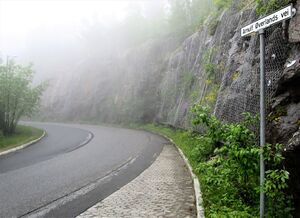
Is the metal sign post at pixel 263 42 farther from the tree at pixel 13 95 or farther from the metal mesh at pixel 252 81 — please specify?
the tree at pixel 13 95

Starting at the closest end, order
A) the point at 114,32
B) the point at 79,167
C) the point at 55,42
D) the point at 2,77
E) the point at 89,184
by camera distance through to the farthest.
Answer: the point at 89,184 → the point at 79,167 → the point at 2,77 → the point at 114,32 → the point at 55,42

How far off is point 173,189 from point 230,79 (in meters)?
4.73

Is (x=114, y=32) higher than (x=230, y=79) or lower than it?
higher

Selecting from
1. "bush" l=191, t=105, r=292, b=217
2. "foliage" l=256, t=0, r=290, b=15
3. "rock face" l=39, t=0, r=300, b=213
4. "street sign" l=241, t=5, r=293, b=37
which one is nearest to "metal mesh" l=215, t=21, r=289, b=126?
"rock face" l=39, t=0, r=300, b=213

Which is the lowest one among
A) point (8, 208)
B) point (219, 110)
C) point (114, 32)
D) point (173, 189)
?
point (8, 208)

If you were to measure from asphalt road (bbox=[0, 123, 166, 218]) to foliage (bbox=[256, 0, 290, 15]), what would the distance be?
6.43 meters

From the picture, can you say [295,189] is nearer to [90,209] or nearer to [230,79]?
[90,209]

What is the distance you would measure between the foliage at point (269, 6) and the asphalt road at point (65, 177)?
21.1 feet

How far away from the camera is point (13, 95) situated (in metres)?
25.8

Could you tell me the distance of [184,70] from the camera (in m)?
28.9

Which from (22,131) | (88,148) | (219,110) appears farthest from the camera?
(22,131)

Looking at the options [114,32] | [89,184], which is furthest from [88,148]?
[114,32]

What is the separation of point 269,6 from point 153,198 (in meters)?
5.88

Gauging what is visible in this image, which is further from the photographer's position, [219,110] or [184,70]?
[184,70]
